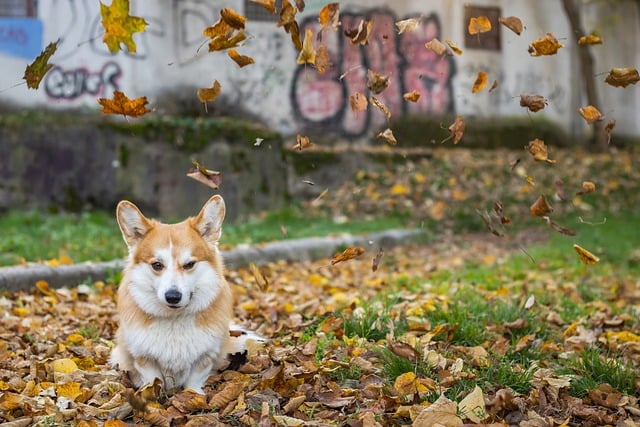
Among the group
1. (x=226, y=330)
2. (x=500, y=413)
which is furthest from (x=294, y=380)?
(x=500, y=413)

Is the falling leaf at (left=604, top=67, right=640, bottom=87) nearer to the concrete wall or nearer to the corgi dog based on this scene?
the corgi dog

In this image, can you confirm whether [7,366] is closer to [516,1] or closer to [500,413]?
[500,413]

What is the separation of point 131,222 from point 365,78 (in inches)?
464

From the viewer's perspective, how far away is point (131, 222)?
12.3ft

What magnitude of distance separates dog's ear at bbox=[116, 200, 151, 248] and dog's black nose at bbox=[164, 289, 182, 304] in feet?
1.34

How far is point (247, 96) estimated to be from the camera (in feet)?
45.7

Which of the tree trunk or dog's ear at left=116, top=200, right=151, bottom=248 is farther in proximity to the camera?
the tree trunk

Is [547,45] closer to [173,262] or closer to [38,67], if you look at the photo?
[173,262]

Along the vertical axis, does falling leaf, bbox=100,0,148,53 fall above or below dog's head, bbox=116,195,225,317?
above

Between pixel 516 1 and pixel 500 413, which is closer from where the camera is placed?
pixel 500 413

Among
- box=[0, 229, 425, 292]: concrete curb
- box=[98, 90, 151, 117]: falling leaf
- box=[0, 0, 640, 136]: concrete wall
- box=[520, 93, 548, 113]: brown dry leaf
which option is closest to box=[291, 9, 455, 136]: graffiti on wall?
box=[0, 0, 640, 136]: concrete wall

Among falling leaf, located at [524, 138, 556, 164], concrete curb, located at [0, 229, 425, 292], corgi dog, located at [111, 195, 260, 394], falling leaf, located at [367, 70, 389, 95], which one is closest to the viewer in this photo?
corgi dog, located at [111, 195, 260, 394]

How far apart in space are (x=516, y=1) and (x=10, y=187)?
1140 cm

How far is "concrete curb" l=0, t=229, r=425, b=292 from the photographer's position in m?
6.08
